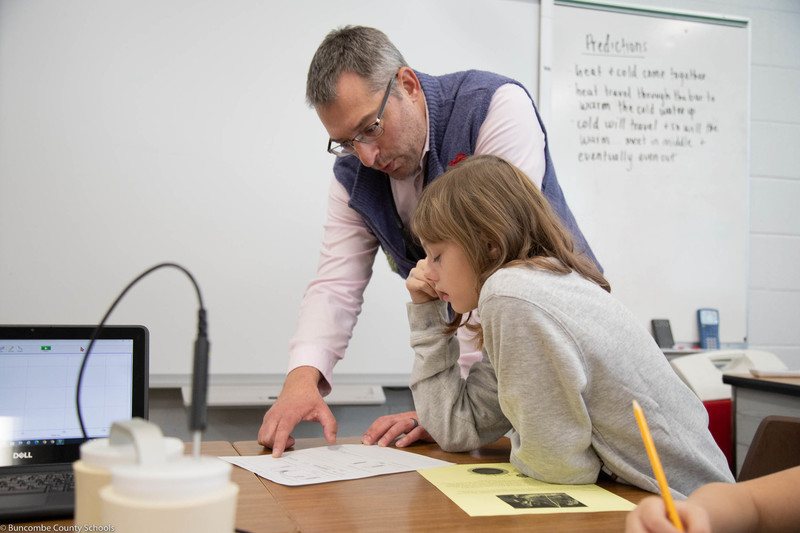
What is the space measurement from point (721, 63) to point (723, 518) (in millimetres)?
2297

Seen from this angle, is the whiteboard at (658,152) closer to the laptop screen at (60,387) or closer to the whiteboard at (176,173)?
the whiteboard at (176,173)

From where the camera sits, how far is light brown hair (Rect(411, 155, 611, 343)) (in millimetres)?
964

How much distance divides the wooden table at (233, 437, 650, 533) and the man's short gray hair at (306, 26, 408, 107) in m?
0.74

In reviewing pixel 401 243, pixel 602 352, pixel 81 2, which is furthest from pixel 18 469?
pixel 81 2

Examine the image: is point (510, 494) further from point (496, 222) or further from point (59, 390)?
point (59, 390)

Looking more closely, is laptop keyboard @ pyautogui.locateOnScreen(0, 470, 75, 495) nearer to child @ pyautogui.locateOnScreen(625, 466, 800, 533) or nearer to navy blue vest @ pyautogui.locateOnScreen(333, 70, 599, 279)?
child @ pyautogui.locateOnScreen(625, 466, 800, 533)

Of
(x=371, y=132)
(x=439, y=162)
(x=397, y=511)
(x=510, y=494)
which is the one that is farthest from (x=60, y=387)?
(x=439, y=162)

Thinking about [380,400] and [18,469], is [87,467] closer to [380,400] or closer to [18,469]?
[18,469]

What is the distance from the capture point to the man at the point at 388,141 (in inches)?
49.8

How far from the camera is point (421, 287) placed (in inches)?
43.3

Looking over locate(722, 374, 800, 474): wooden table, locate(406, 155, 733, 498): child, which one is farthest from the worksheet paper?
locate(722, 374, 800, 474): wooden table

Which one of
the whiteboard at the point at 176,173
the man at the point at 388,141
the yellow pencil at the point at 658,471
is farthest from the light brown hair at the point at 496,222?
the whiteboard at the point at 176,173

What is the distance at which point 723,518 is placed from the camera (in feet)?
2.06

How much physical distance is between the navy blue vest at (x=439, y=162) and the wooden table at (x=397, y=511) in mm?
606
